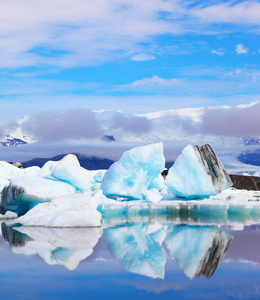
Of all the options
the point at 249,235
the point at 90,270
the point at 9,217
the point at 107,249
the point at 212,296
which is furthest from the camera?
the point at 9,217

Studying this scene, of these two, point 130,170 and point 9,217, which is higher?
point 130,170

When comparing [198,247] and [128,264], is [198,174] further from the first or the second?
[128,264]

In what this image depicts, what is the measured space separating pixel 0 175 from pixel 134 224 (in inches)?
533

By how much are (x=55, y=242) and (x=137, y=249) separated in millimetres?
1264

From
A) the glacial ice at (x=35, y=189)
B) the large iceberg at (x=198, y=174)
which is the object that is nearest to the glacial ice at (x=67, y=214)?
the glacial ice at (x=35, y=189)

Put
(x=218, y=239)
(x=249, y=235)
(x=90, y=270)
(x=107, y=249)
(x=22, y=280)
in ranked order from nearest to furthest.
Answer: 1. (x=22, y=280)
2. (x=90, y=270)
3. (x=107, y=249)
4. (x=218, y=239)
5. (x=249, y=235)

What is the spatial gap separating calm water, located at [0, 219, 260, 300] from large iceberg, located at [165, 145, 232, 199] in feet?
Result: 14.2

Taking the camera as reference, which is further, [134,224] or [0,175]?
[0,175]

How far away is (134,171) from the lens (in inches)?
524

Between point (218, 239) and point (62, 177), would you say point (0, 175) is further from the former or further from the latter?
point (218, 239)

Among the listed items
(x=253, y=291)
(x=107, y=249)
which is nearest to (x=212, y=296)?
(x=253, y=291)

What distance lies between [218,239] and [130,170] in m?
5.98

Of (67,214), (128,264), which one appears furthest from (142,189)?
(128,264)

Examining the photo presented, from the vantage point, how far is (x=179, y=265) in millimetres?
5363
